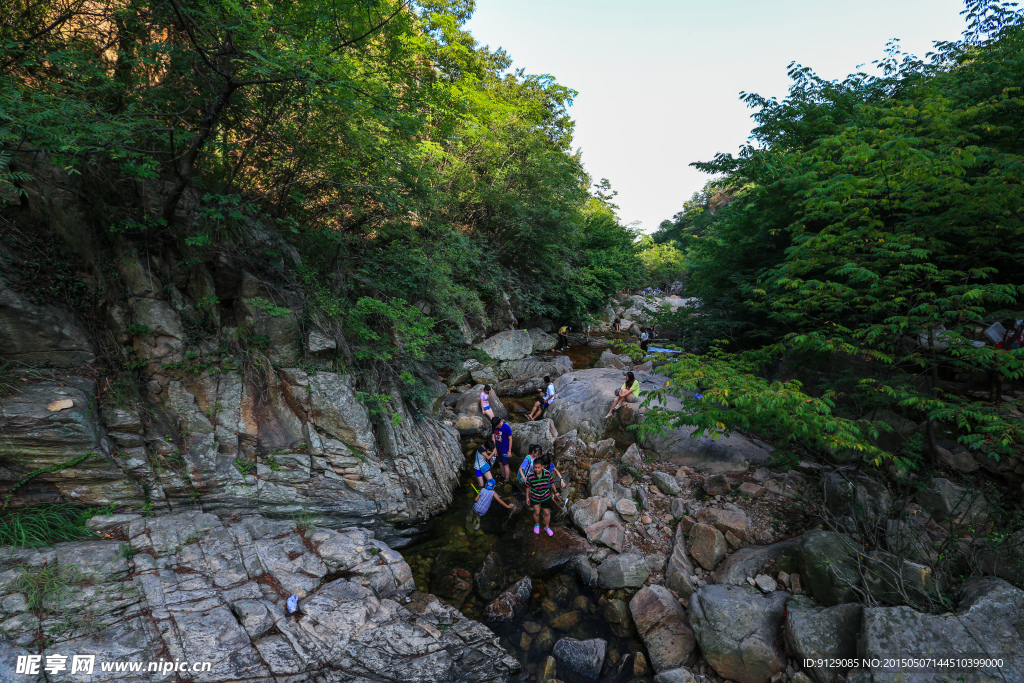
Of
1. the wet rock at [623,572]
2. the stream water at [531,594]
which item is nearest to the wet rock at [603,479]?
the stream water at [531,594]

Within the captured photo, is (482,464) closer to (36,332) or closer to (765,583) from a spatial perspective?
(765,583)

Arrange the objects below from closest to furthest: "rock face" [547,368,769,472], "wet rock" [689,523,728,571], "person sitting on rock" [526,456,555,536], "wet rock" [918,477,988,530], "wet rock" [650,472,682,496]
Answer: "wet rock" [918,477,988,530], "wet rock" [689,523,728,571], "person sitting on rock" [526,456,555,536], "wet rock" [650,472,682,496], "rock face" [547,368,769,472]

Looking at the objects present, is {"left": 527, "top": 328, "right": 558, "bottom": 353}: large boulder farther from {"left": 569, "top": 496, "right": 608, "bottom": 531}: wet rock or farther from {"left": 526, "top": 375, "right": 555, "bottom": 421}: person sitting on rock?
{"left": 569, "top": 496, "right": 608, "bottom": 531}: wet rock

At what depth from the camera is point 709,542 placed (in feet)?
21.4

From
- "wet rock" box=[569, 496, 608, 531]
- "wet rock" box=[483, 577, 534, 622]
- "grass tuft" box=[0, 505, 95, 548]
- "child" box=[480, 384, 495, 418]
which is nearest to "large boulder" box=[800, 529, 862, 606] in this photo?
"wet rock" box=[569, 496, 608, 531]

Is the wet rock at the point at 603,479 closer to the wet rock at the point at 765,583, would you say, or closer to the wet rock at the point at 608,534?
the wet rock at the point at 608,534

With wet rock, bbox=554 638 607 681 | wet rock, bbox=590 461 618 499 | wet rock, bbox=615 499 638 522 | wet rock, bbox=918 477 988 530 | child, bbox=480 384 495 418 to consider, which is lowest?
wet rock, bbox=554 638 607 681

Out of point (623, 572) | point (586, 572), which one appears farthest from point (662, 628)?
point (586, 572)

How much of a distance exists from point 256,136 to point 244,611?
7.74 m

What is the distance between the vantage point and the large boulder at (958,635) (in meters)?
3.83

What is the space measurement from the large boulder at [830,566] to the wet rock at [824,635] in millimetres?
315

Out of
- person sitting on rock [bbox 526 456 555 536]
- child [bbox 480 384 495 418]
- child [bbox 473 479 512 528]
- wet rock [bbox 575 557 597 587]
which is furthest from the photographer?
child [bbox 480 384 495 418]

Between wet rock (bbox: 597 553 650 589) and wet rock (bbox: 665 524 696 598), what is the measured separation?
0.40 metres

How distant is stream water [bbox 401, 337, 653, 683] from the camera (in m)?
5.66
